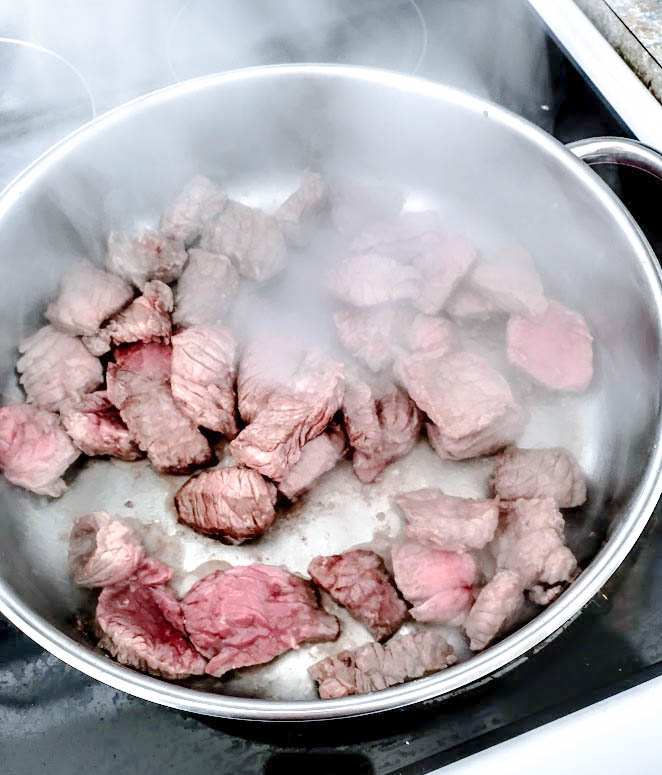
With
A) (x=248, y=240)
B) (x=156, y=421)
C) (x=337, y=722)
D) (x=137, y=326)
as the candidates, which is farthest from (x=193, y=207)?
(x=337, y=722)

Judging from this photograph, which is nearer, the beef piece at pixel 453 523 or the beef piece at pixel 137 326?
the beef piece at pixel 453 523

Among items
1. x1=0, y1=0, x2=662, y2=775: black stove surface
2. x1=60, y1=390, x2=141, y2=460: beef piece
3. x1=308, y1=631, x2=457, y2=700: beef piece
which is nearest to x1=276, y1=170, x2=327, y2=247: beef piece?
x1=60, y1=390, x2=141, y2=460: beef piece

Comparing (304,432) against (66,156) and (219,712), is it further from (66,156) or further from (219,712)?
(66,156)

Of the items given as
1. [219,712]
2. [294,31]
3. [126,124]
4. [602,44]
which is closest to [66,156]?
[126,124]

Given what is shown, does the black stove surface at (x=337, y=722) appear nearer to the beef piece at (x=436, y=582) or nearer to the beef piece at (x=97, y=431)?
the beef piece at (x=436, y=582)

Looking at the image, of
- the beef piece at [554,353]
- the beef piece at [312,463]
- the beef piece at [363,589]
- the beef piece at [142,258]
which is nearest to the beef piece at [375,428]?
the beef piece at [312,463]
